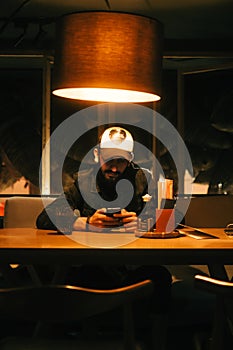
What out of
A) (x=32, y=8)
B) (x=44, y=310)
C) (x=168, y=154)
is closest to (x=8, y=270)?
(x=44, y=310)

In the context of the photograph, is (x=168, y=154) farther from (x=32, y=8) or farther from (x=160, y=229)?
Answer: (x=160, y=229)

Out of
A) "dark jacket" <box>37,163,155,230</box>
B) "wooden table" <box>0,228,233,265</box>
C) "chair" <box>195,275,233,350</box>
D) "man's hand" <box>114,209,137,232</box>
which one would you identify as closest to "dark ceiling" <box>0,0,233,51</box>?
"dark jacket" <box>37,163,155,230</box>

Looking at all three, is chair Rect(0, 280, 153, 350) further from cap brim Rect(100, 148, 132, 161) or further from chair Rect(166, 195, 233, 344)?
cap brim Rect(100, 148, 132, 161)

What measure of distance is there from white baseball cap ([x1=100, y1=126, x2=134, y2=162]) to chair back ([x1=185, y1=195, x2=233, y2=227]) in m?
0.48

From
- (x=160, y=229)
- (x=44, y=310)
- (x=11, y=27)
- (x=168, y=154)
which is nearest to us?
(x=44, y=310)

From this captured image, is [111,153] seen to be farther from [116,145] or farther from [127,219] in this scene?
[127,219]

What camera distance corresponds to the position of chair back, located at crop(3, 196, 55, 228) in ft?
11.6

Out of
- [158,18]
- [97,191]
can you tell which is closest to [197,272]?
[97,191]

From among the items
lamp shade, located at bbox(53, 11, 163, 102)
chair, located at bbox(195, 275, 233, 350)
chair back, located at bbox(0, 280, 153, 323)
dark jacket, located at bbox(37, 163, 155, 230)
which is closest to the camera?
chair back, located at bbox(0, 280, 153, 323)

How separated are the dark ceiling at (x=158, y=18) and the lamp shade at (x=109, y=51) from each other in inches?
111

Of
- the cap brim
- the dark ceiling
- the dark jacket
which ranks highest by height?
the dark ceiling

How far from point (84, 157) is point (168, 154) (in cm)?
106

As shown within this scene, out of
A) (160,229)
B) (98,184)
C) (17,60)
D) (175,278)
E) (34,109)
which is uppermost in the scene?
(17,60)

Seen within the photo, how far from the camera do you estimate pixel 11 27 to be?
659 centimetres
